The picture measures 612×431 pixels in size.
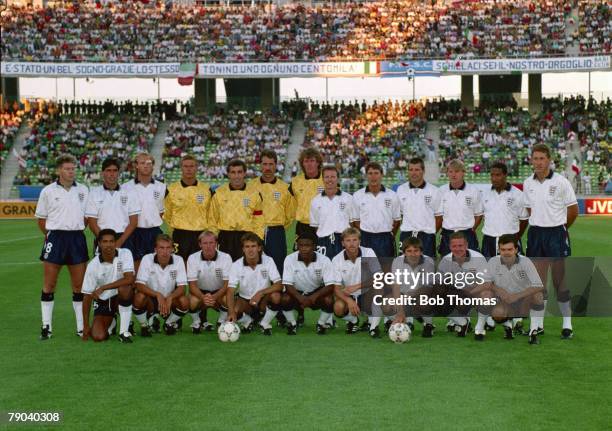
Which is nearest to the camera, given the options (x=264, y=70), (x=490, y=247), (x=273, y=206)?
(x=490, y=247)

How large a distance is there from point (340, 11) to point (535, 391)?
44.7 m

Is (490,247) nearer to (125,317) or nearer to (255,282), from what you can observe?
(255,282)

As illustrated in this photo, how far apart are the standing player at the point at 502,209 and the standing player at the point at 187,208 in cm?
318

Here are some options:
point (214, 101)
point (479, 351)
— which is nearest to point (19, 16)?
point (214, 101)

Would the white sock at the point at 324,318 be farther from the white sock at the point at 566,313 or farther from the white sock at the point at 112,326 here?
the white sock at the point at 566,313

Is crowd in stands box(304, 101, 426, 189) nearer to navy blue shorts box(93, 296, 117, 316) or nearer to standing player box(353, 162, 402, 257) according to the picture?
standing player box(353, 162, 402, 257)

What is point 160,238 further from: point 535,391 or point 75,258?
point 535,391

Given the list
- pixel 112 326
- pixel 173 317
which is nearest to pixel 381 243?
pixel 173 317

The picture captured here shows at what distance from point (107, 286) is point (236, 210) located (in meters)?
1.79

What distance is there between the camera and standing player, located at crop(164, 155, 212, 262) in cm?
1099

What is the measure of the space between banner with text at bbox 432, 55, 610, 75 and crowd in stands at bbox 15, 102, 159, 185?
14671 millimetres

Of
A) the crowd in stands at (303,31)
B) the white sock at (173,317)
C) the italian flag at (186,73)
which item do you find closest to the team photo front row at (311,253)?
the white sock at (173,317)

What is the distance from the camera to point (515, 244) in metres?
9.66

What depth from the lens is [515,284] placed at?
31.7 ft
